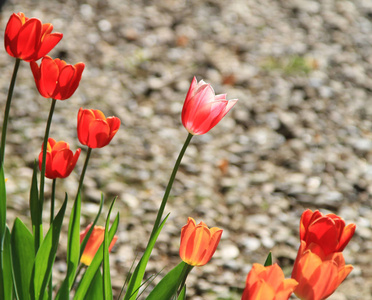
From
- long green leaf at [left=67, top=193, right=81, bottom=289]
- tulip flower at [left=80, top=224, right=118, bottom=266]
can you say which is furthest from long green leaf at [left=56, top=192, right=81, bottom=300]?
tulip flower at [left=80, top=224, right=118, bottom=266]

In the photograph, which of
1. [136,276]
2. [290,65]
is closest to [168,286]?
[136,276]

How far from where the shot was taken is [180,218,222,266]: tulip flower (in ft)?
3.45

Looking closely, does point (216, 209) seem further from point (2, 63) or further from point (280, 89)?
point (2, 63)

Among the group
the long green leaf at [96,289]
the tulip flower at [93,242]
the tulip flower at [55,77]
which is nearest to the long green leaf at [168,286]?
the long green leaf at [96,289]

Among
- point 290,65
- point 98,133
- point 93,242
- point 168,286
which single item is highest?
point 98,133

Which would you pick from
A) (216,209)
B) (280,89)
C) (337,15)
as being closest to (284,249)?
(216,209)

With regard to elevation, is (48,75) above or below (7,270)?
above

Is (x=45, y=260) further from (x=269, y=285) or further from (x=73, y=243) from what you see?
(x=269, y=285)

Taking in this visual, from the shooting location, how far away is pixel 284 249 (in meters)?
2.47

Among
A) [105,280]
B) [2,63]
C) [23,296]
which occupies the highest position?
[105,280]

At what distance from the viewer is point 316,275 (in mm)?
922

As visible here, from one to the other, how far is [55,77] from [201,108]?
309mm

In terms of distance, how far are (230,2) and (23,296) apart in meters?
3.79

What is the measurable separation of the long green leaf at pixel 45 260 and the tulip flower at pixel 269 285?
0.46 metres
